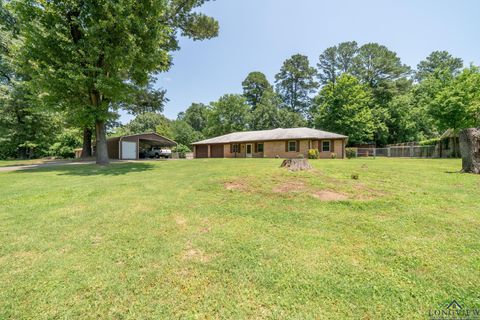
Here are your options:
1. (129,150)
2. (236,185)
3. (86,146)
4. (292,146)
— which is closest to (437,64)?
(292,146)

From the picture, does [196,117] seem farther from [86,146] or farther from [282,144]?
[282,144]

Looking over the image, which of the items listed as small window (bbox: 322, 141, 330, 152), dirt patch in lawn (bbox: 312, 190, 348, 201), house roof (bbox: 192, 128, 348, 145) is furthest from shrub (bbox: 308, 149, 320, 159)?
dirt patch in lawn (bbox: 312, 190, 348, 201)

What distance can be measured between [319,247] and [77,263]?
341 cm

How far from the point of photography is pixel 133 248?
10.8 feet

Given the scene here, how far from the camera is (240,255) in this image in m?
3.09

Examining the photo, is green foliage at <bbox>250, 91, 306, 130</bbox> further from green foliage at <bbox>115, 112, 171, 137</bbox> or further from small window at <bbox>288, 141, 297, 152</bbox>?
green foliage at <bbox>115, 112, 171, 137</bbox>

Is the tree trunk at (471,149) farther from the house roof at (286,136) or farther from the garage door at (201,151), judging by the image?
the garage door at (201,151)

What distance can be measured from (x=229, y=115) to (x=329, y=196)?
116ft

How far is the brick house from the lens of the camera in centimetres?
2209

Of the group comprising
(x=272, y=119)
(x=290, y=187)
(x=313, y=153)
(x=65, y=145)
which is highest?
(x=272, y=119)

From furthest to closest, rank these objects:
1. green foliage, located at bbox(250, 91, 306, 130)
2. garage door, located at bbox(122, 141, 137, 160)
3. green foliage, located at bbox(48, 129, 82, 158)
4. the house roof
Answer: green foliage, located at bbox(250, 91, 306, 130) < green foliage, located at bbox(48, 129, 82, 158) < garage door, located at bbox(122, 141, 137, 160) < the house roof

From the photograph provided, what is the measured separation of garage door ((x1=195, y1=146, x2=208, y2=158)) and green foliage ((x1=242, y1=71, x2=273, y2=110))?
22.4 m

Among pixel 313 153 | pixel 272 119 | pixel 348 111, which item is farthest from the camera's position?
pixel 272 119

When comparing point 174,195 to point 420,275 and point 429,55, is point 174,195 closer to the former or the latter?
point 420,275
